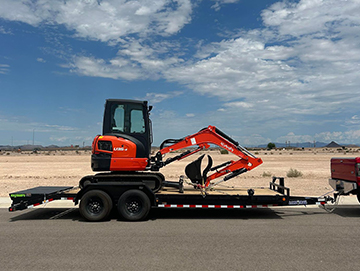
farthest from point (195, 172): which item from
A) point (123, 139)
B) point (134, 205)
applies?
point (123, 139)

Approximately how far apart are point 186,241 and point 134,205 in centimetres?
248

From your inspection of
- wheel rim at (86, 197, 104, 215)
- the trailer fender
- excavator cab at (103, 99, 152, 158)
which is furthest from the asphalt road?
excavator cab at (103, 99, 152, 158)

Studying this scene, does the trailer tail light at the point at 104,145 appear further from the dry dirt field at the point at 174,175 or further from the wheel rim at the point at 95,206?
the dry dirt field at the point at 174,175

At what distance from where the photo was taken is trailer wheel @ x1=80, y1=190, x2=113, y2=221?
355 inches

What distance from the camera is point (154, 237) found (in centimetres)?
748

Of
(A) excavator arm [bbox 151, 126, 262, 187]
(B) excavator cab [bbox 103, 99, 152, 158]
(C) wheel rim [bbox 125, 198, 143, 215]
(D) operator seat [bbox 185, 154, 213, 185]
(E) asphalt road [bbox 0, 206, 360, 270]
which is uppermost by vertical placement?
(B) excavator cab [bbox 103, 99, 152, 158]

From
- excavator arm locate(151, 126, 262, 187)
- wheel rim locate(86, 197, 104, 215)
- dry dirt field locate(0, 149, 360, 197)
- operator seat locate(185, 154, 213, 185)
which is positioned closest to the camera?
wheel rim locate(86, 197, 104, 215)

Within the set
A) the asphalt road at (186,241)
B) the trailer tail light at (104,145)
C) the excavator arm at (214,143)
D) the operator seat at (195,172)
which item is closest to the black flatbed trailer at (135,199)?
the asphalt road at (186,241)

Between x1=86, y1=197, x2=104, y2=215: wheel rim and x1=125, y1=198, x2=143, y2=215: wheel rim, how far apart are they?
723 mm

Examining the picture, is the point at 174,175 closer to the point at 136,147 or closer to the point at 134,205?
the point at 136,147

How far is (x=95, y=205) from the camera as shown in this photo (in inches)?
361

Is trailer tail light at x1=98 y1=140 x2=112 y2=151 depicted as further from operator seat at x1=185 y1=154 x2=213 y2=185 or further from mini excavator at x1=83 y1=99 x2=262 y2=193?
operator seat at x1=185 y1=154 x2=213 y2=185

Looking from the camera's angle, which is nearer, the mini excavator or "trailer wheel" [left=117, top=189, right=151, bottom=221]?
"trailer wheel" [left=117, top=189, right=151, bottom=221]

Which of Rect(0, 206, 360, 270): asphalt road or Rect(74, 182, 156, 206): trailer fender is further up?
Rect(74, 182, 156, 206): trailer fender
